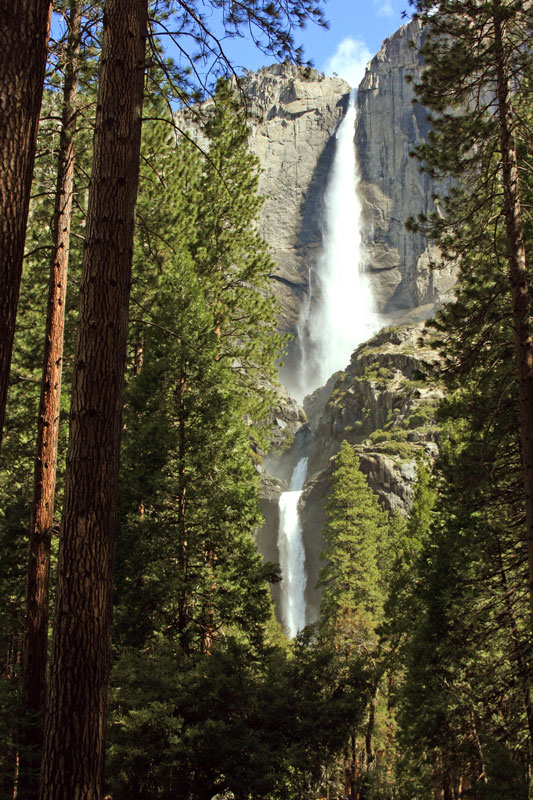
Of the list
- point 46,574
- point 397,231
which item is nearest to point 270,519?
point 46,574

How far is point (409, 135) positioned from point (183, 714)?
117m

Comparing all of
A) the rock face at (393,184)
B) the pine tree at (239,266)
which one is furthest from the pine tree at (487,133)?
the rock face at (393,184)

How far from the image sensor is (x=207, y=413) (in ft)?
33.9

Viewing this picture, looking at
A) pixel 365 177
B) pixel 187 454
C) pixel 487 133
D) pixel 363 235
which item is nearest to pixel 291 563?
pixel 187 454

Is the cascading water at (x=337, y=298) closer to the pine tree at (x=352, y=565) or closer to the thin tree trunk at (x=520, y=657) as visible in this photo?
the pine tree at (x=352, y=565)

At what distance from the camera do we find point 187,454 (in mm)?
10016

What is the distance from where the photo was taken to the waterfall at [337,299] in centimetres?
9725

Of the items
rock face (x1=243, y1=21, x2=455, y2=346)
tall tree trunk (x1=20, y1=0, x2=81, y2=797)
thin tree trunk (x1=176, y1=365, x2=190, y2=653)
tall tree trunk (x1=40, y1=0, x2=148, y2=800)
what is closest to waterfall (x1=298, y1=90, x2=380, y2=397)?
rock face (x1=243, y1=21, x2=455, y2=346)

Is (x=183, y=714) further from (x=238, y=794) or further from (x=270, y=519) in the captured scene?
(x=270, y=519)

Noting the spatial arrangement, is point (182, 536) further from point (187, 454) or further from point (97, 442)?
point (97, 442)

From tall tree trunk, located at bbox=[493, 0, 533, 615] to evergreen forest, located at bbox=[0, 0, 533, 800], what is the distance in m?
0.03

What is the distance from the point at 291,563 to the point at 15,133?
47.7 m

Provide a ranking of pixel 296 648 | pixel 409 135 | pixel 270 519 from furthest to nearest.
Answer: pixel 409 135
pixel 270 519
pixel 296 648

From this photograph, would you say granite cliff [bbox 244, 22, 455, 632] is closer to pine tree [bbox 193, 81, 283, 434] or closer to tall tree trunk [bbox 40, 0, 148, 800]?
pine tree [bbox 193, 81, 283, 434]
